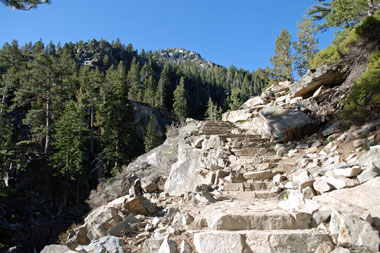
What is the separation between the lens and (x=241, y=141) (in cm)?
925

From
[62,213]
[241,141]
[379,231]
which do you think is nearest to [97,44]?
[62,213]

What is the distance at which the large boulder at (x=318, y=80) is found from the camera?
393 inches

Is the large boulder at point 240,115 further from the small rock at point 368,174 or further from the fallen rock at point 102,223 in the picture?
the fallen rock at point 102,223

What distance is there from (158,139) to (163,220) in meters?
28.3

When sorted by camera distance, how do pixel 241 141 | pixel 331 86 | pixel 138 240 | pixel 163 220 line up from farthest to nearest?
pixel 331 86
pixel 241 141
pixel 163 220
pixel 138 240

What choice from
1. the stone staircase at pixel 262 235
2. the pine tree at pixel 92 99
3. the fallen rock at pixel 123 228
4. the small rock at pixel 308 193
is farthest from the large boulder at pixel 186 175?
the pine tree at pixel 92 99

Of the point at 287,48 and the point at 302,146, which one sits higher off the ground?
the point at 287,48

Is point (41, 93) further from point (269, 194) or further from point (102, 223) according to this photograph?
point (269, 194)

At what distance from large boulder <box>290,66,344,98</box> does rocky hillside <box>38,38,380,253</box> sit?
0.05m

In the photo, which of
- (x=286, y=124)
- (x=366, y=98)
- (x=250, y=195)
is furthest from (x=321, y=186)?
(x=286, y=124)

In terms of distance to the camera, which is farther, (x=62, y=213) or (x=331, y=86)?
(x=62, y=213)

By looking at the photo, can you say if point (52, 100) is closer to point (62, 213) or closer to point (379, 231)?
point (62, 213)

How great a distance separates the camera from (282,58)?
73.7 feet

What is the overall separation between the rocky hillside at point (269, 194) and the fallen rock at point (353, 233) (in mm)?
10
